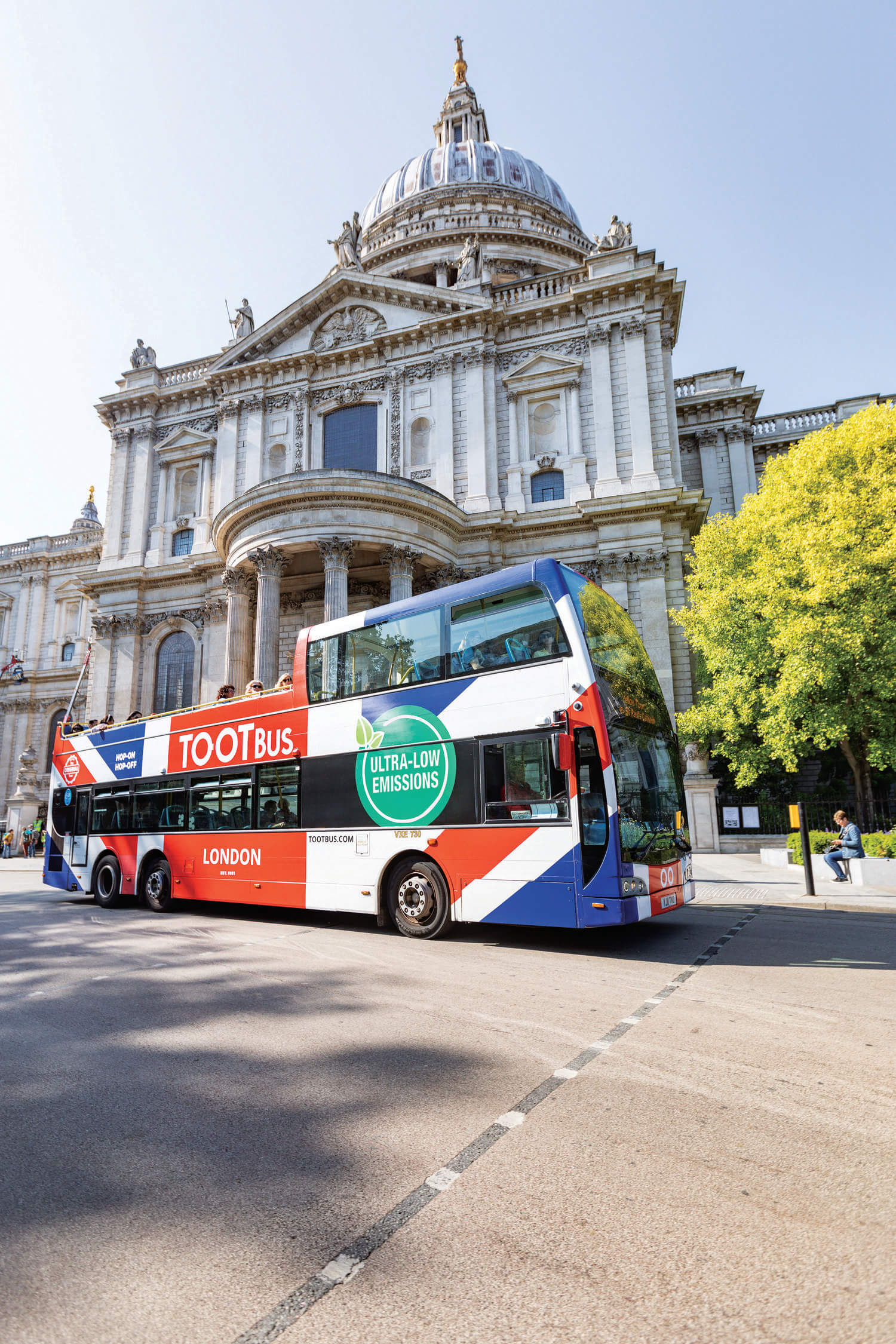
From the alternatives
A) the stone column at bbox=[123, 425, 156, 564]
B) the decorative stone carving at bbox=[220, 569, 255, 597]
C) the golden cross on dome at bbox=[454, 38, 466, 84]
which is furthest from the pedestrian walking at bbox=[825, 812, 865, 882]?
the golden cross on dome at bbox=[454, 38, 466, 84]

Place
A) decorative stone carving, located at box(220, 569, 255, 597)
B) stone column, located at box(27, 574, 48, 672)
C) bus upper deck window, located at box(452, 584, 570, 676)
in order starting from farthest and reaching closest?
stone column, located at box(27, 574, 48, 672), decorative stone carving, located at box(220, 569, 255, 597), bus upper deck window, located at box(452, 584, 570, 676)

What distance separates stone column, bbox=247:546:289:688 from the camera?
24516 mm

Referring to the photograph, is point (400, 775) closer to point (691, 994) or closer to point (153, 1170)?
point (691, 994)

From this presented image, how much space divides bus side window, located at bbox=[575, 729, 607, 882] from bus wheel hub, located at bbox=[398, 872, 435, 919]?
2.40 metres

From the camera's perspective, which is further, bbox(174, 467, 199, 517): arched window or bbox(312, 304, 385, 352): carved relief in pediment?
bbox(174, 467, 199, 517): arched window

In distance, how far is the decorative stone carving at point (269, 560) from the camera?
80.4 feet

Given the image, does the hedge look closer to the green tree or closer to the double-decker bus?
the green tree

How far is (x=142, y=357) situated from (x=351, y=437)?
13.2m

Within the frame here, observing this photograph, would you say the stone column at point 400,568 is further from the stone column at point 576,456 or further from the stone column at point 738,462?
the stone column at point 738,462

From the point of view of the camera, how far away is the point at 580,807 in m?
7.92

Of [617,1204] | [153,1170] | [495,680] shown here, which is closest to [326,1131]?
[153,1170]

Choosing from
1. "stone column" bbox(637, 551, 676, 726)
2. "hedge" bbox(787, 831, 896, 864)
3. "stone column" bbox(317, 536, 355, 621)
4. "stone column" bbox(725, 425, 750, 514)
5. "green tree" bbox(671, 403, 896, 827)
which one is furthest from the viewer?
"stone column" bbox(725, 425, 750, 514)

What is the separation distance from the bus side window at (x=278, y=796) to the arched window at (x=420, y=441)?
21.4 m

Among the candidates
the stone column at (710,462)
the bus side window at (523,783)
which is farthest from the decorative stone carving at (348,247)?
the bus side window at (523,783)
